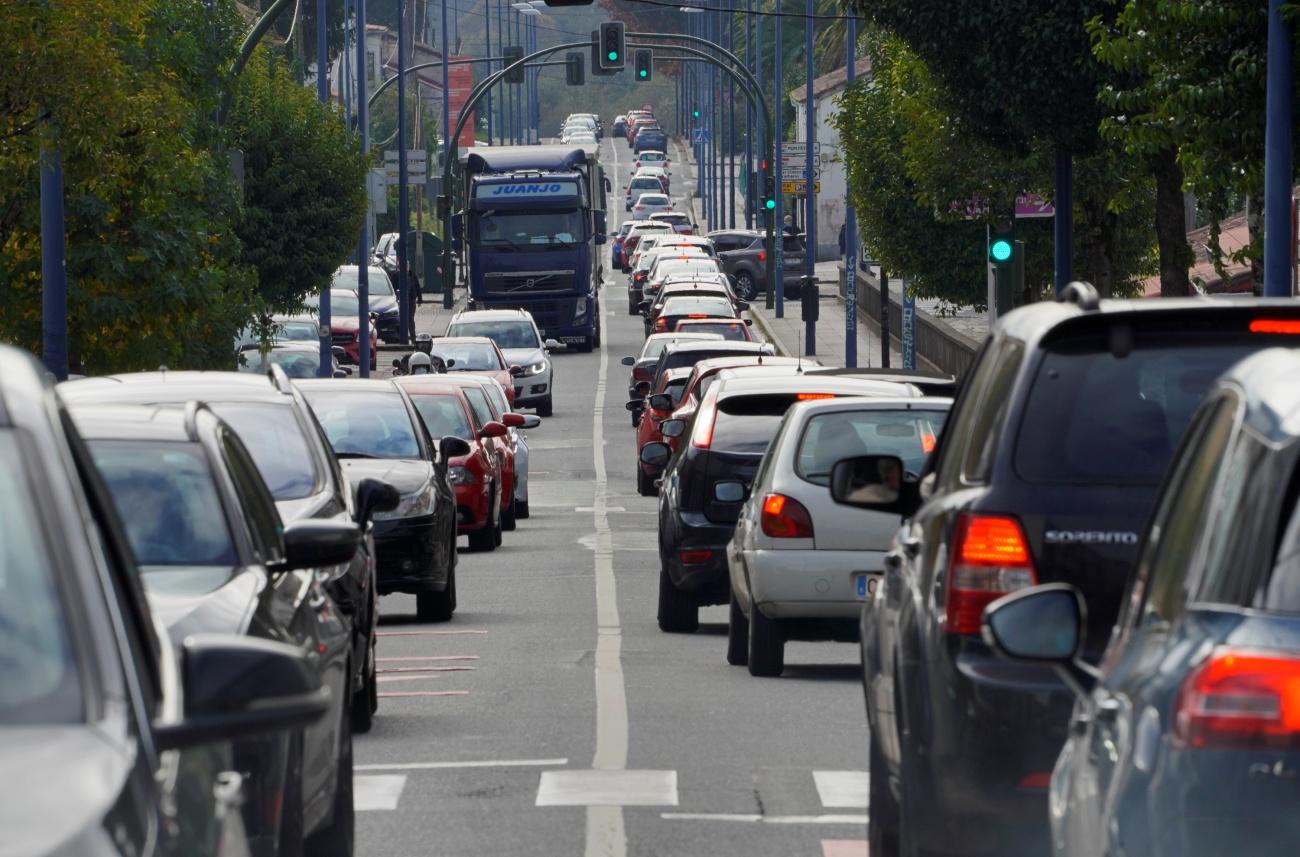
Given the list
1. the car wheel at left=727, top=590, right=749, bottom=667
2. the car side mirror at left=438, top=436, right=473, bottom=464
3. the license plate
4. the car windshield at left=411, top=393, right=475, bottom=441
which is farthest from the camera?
the car windshield at left=411, top=393, right=475, bottom=441

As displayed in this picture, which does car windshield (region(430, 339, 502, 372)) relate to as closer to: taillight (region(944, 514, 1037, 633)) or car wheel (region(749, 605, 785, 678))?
car wheel (region(749, 605, 785, 678))

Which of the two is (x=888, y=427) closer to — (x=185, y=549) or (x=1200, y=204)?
(x=185, y=549)

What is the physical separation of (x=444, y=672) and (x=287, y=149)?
3488cm

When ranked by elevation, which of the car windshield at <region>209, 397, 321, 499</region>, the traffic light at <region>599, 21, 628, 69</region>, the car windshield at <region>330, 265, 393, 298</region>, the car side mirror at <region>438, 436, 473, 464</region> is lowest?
the car windshield at <region>330, 265, 393, 298</region>

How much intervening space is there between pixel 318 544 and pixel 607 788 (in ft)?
8.38

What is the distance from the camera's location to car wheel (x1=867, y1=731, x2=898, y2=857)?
796 cm

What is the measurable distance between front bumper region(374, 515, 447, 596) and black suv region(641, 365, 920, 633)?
4.75 ft

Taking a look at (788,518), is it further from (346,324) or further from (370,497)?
(346,324)

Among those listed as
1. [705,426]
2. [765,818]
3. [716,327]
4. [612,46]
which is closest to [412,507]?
[705,426]

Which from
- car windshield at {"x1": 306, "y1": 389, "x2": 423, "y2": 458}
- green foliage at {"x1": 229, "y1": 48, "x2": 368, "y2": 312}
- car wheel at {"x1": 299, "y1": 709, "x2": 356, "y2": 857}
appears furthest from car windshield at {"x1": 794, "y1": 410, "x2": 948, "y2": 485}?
green foliage at {"x1": 229, "y1": 48, "x2": 368, "y2": 312}

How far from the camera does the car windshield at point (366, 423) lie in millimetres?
18438

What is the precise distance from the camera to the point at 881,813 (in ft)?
A: 26.5

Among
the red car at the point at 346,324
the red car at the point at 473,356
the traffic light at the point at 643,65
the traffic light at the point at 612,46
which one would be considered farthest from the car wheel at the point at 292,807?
the traffic light at the point at 643,65

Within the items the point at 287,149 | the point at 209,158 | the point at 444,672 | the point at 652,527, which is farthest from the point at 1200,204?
the point at 287,149
